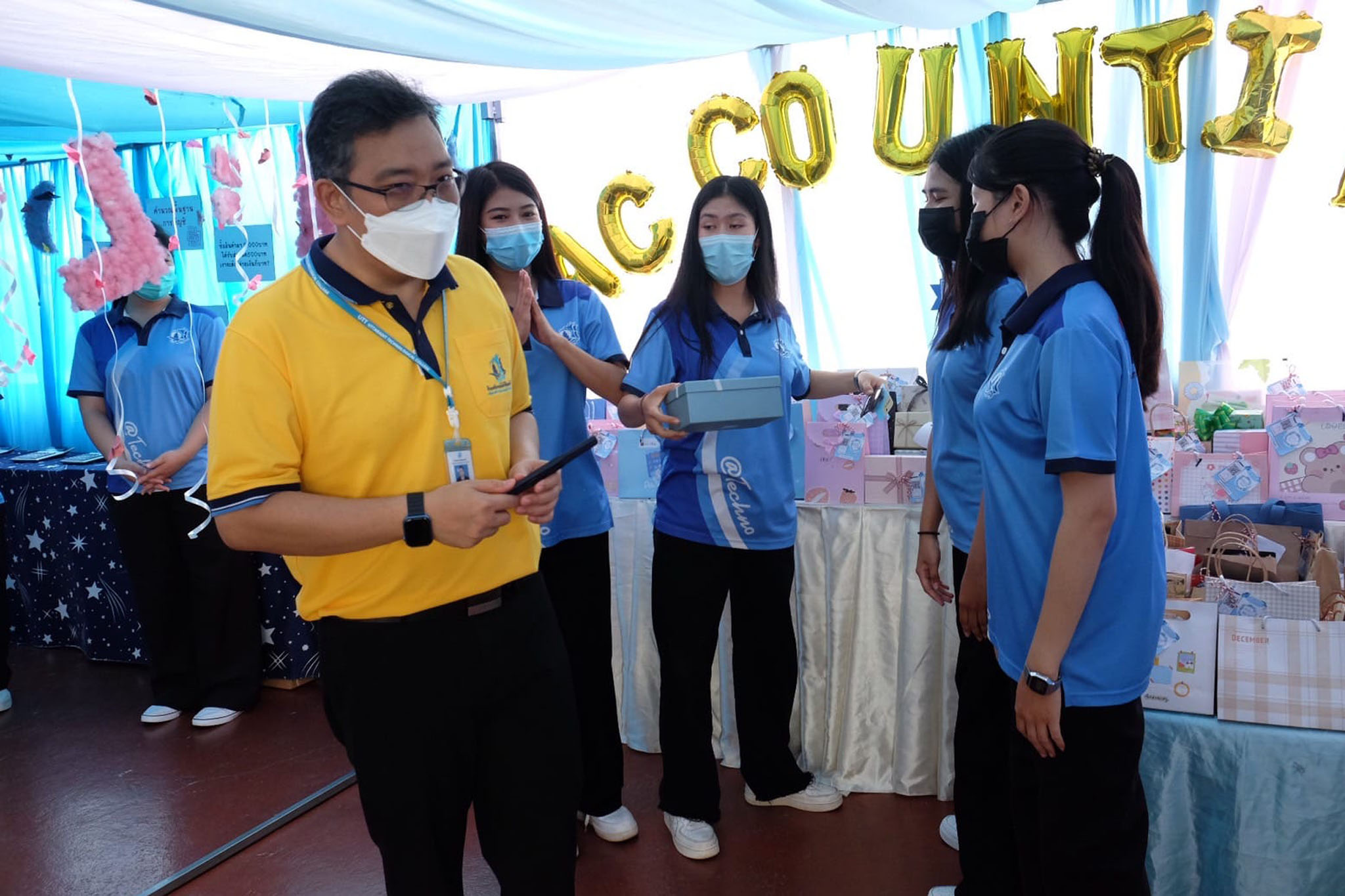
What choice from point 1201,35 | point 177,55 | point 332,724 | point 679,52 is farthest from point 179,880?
point 1201,35

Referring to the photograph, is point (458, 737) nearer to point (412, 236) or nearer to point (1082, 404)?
point (412, 236)

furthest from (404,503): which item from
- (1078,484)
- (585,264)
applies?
(585,264)

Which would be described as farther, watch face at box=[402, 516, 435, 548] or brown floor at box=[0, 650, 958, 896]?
brown floor at box=[0, 650, 958, 896]

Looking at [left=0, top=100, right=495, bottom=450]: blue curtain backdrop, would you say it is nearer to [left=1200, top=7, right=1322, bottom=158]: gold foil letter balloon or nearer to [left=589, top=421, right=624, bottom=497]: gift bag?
[left=589, top=421, right=624, bottom=497]: gift bag

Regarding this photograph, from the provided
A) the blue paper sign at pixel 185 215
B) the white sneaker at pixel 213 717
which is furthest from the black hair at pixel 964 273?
the white sneaker at pixel 213 717

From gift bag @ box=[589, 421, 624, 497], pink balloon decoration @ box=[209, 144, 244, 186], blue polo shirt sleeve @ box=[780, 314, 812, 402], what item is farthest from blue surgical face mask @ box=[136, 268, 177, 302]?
blue polo shirt sleeve @ box=[780, 314, 812, 402]

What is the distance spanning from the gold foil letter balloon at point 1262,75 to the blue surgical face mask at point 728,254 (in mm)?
1454

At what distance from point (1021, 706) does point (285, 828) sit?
217 cm

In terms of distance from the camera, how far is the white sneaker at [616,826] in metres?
2.48

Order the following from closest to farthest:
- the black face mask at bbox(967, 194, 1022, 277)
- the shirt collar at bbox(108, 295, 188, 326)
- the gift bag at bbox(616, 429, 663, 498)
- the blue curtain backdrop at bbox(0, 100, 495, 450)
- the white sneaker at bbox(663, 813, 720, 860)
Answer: the black face mask at bbox(967, 194, 1022, 277) → the white sneaker at bbox(663, 813, 720, 860) → the gift bag at bbox(616, 429, 663, 498) → the shirt collar at bbox(108, 295, 188, 326) → the blue curtain backdrop at bbox(0, 100, 495, 450)

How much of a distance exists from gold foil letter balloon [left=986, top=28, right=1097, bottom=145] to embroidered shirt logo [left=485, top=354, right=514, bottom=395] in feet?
6.44

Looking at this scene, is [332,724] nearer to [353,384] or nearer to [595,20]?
[353,384]

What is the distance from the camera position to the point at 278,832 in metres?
2.68

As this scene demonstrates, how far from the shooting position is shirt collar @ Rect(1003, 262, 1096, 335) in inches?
54.0
